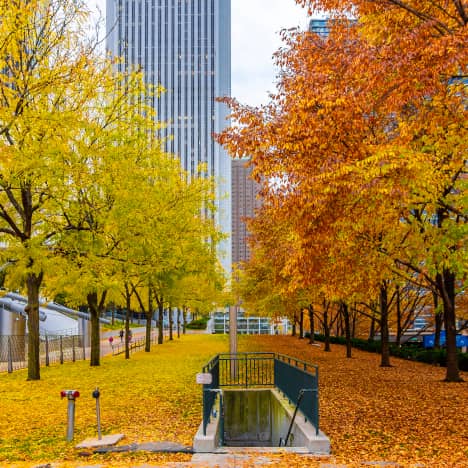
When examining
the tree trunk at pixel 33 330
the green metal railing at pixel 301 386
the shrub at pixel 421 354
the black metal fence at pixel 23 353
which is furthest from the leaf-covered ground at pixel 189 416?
the black metal fence at pixel 23 353

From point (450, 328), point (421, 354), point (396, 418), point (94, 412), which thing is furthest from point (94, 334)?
point (396, 418)

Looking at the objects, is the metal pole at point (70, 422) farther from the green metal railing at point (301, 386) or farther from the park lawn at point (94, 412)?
the green metal railing at point (301, 386)

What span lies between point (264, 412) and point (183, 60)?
147772 mm

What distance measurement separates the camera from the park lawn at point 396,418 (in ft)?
28.5

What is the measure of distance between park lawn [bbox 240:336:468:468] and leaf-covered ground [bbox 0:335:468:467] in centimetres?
2

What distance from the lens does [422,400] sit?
14266 mm

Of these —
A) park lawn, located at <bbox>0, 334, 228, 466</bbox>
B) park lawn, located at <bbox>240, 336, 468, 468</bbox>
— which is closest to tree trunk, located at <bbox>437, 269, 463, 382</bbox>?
park lawn, located at <bbox>240, 336, 468, 468</bbox>

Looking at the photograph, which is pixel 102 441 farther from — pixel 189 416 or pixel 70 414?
pixel 189 416

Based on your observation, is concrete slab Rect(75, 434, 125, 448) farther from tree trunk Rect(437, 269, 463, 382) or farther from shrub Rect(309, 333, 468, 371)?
shrub Rect(309, 333, 468, 371)

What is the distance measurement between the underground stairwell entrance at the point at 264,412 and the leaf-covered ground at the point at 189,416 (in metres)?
0.48

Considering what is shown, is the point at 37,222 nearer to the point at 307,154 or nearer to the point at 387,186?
the point at 307,154

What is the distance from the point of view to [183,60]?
6058 inches

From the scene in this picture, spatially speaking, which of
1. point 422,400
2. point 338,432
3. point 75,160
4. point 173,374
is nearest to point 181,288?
point 173,374

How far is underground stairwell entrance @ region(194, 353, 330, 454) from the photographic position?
368 inches
